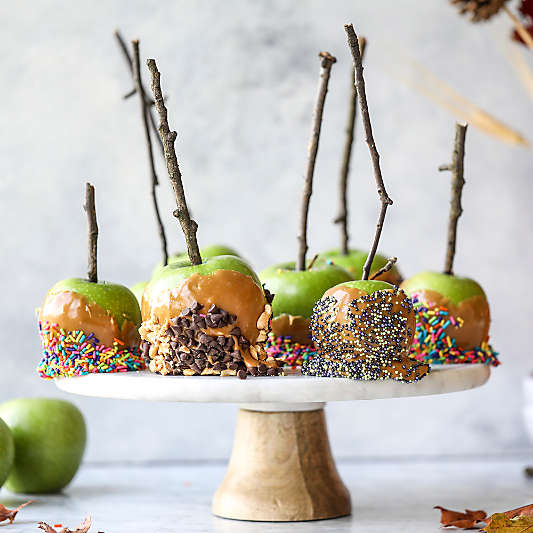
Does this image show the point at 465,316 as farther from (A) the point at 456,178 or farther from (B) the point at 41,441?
(B) the point at 41,441

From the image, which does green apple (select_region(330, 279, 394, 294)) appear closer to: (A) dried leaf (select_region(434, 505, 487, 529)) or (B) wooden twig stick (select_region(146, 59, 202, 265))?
(B) wooden twig stick (select_region(146, 59, 202, 265))

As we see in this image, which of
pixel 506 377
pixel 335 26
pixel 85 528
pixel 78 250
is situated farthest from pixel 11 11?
pixel 506 377

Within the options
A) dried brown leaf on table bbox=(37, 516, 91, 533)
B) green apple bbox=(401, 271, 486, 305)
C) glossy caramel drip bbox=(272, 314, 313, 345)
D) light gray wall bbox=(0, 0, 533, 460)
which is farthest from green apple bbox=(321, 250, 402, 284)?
light gray wall bbox=(0, 0, 533, 460)

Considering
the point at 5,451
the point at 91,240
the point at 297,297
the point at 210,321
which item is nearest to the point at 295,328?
the point at 297,297

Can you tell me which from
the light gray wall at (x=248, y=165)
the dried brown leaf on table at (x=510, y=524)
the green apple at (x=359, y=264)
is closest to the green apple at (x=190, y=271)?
the green apple at (x=359, y=264)

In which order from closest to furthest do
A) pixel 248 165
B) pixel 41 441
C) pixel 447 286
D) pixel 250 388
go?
pixel 250 388, pixel 447 286, pixel 41 441, pixel 248 165

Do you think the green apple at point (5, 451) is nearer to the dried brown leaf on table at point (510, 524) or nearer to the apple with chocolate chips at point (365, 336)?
the apple with chocolate chips at point (365, 336)
